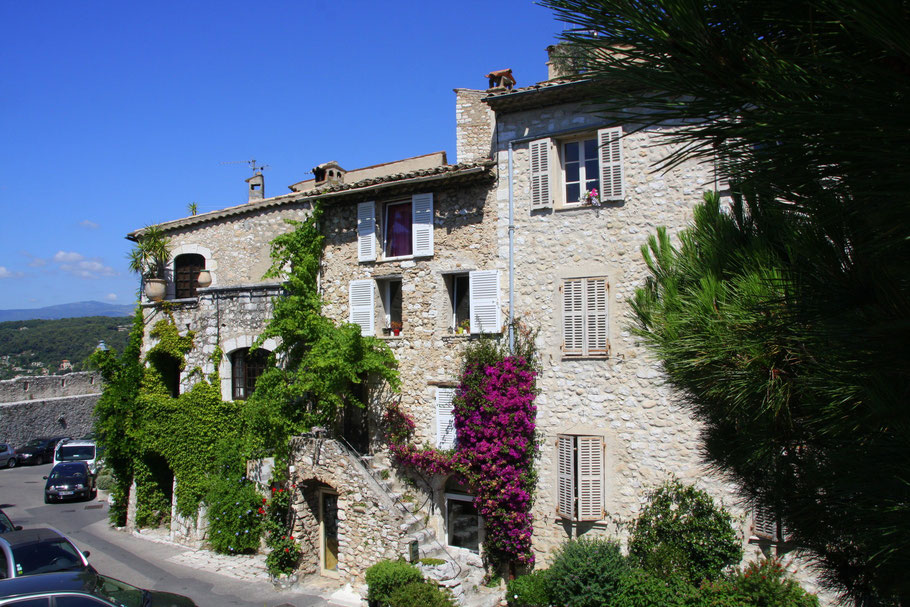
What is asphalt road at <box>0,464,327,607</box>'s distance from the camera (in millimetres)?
12609

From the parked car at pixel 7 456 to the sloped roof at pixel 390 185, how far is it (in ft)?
65.2

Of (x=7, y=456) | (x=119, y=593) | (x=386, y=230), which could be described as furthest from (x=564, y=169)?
(x=7, y=456)

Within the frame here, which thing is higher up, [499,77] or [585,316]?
[499,77]

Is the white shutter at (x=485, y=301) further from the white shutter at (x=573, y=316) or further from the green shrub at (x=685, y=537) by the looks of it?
the green shrub at (x=685, y=537)

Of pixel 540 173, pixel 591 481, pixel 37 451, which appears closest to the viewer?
pixel 591 481

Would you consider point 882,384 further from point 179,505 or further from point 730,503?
point 179,505

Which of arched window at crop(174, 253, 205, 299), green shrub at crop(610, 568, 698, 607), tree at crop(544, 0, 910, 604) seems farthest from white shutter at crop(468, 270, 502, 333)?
arched window at crop(174, 253, 205, 299)

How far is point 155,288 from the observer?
17391 mm

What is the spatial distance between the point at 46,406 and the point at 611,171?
31606mm

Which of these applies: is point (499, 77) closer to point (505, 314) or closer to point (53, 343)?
point (505, 314)

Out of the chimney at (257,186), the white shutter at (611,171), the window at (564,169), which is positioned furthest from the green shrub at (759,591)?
the chimney at (257,186)

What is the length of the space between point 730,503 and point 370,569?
21.3 ft

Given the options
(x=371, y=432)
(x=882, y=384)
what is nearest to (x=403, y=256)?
(x=371, y=432)

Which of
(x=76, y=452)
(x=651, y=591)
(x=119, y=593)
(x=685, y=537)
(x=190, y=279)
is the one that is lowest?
(x=76, y=452)
